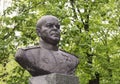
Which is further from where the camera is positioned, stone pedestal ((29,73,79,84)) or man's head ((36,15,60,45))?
man's head ((36,15,60,45))

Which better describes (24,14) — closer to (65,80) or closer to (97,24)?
(97,24)

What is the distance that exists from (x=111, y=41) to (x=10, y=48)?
5.03m

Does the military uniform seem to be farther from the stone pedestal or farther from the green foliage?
the green foliage

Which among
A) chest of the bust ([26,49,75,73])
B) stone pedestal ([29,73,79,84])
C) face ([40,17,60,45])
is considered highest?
face ([40,17,60,45])

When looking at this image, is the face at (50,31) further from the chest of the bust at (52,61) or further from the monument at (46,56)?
the chest of the bust at (52,61)

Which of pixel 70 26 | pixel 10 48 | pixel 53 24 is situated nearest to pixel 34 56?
pixel 53 24

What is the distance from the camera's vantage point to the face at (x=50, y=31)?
704 cm

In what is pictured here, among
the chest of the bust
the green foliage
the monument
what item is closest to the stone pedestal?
the monument

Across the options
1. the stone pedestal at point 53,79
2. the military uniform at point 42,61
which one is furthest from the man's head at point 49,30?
the stone pedestal at point 53,79

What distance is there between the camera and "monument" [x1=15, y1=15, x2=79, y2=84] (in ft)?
22.5

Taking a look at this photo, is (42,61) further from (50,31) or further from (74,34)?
(74,34)

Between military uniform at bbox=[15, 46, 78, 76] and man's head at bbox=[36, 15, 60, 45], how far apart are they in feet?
0.72

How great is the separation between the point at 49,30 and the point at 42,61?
23.0 inches

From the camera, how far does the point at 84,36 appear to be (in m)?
14.1
